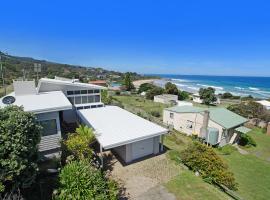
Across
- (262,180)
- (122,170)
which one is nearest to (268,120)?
(262,180)

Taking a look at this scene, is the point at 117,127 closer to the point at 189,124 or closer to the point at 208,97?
the point at 189,124

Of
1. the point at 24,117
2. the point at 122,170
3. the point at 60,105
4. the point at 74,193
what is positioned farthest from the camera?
the point at 122,170

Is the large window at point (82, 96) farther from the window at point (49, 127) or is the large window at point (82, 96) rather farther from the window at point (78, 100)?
the window at point (49, 127)

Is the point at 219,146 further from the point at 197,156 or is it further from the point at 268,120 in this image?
the point at 268,120

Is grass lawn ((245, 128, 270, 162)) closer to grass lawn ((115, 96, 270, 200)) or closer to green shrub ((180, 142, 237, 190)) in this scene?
grass lawn ((115, 96, 270, 200))

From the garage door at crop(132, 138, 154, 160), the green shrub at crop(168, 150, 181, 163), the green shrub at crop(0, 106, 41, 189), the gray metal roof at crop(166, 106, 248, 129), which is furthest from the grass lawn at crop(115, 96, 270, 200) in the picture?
the green shrub at crop(0, 106, 41, 189)
